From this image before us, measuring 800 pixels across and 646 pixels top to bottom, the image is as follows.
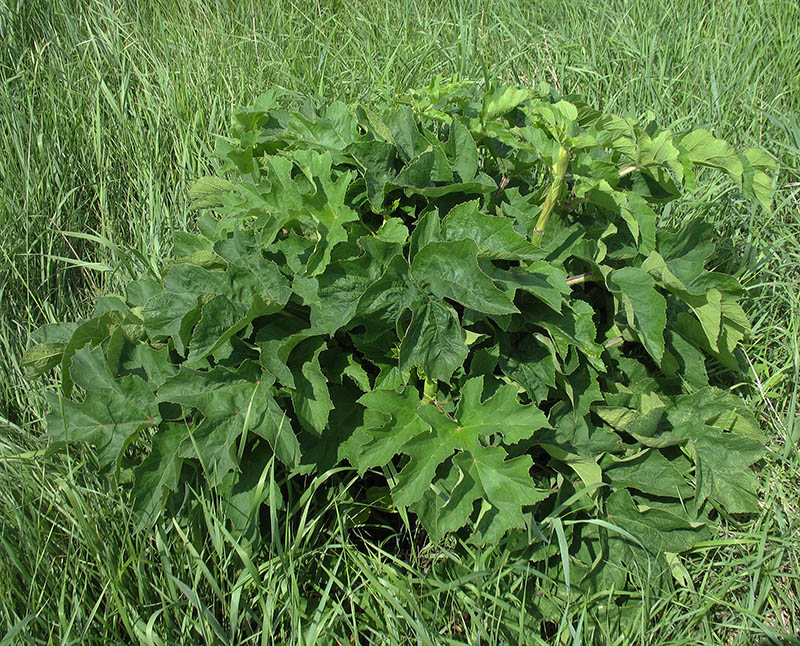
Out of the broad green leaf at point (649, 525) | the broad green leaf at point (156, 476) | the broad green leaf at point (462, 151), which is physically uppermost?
the broad green leaf at point (462, 151)

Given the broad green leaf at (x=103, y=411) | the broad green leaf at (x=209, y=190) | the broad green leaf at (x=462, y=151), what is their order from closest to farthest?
the broad green leaf at (x=103, y=411) → the broad green leaf at (x=462, y=151) → the broad green leaf at (x=209, y=190)

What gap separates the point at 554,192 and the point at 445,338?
1.74ft

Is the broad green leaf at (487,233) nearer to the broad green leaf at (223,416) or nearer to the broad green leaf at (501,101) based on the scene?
the broad green leaf at (501,101)

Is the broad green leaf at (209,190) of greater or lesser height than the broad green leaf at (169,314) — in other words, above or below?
above

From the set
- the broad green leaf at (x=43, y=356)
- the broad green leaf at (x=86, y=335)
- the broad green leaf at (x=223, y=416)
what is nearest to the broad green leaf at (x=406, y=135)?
the broad green leaf at (x=223, y=416)

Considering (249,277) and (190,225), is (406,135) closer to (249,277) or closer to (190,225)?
(249,277)

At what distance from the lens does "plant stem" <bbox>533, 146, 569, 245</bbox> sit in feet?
5.84

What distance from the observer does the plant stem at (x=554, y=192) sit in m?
1.78

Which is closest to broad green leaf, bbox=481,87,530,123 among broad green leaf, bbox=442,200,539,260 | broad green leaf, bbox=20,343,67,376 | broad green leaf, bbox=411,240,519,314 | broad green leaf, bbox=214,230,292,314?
broad green leaf, bbox=442,200,539,260

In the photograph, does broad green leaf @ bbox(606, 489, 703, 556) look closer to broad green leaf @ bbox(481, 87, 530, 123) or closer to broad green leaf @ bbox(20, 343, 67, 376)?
broad green leaf @ bbox(481, 87, 530, 123)

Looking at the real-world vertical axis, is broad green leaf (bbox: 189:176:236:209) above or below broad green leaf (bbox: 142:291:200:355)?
above

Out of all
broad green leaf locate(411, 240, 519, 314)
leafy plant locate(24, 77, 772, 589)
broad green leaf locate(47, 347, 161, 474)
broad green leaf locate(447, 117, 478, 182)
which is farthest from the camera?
broad green leaf locate(447, 117, 478, 182)

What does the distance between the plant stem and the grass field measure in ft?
2.96

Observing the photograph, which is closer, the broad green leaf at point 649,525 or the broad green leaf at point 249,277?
the broad green leaf at point 249,277
